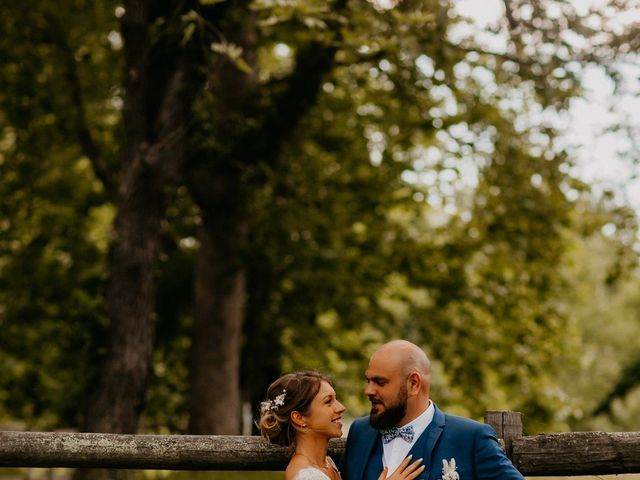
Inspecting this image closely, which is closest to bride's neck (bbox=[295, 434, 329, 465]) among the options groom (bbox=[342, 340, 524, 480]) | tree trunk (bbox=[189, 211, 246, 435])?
groom (bbox=[342, 340, 524, 480])

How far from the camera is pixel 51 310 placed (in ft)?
46.3

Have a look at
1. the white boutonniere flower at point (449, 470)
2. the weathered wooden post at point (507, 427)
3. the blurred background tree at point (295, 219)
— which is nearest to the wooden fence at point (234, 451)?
the weathered wooden post at point (507, 427)

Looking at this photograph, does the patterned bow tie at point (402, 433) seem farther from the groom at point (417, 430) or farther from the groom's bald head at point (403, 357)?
the groom's bald head at point (403, 357)

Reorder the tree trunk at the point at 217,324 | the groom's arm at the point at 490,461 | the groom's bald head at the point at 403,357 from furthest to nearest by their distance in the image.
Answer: the tree trunk at the point at 217,324
the groom's bald head at the point at 403,357
the groom's arm at the point at 490,461

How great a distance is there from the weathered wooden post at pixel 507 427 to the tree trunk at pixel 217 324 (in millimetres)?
8693

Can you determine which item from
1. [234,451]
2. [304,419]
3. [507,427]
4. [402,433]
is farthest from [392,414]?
[234,451]

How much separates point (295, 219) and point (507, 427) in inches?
374

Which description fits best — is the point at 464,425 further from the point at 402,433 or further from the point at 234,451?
the point at 234,451

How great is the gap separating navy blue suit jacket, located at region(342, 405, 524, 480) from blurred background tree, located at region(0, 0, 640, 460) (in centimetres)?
527

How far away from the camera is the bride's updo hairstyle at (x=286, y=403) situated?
4.40m

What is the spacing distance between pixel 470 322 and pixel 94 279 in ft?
21.8

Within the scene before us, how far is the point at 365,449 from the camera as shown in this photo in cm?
435

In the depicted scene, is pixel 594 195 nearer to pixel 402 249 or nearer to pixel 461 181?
pixel 461 181

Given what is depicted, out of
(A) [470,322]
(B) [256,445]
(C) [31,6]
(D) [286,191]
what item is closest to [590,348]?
(A) [470,322]
